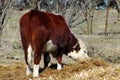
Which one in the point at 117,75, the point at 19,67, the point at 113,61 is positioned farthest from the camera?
the point at 113,61

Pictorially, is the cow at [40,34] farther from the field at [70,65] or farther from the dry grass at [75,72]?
the field at [70,65]

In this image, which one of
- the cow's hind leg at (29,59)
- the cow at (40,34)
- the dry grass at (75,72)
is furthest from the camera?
the cow's hind leg at (29,59)

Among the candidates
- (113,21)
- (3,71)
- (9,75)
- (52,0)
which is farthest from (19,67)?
(113,21)

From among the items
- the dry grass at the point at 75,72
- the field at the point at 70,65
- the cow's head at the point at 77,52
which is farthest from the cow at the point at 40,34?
the cow's head at the point at 77,52

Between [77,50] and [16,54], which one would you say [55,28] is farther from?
[16,54]

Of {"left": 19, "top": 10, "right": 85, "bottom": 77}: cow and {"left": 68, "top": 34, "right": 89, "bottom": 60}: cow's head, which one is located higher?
{"left": 19, "top": 10, "right": 85, "bottom": 77}: cow

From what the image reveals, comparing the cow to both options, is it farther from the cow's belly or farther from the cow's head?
the cow's head

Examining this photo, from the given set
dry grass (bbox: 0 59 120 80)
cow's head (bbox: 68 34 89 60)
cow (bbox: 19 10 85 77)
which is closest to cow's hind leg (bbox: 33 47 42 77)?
cow (bbox: 19 10 85 77)

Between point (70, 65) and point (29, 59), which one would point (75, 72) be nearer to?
point (29, 59)

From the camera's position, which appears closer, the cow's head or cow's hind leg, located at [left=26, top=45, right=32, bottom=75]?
cow's hind leg, located at [left=26, top=45, right=32, bottom=75]

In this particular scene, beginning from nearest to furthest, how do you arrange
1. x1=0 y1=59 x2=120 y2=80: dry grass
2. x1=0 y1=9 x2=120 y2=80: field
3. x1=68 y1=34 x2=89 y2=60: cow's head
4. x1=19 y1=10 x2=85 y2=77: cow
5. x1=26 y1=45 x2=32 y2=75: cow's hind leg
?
x1=0 y1=59 x2=120 y2=80: dry grass < x1=0 y1=9 x2=120 y2=80: field < x1=19 y1=10 x2=85 y2=77: cow < x1=26 y1=45 x2=32 y2=75: cow's hind leg < x1=68 y1=34 x2=89 y2=60: cow's head

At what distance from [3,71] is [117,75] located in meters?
3.44

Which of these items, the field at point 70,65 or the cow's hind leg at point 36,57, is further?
the cow's hind leg at point 36,57

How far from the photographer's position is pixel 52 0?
16703 millimetres
